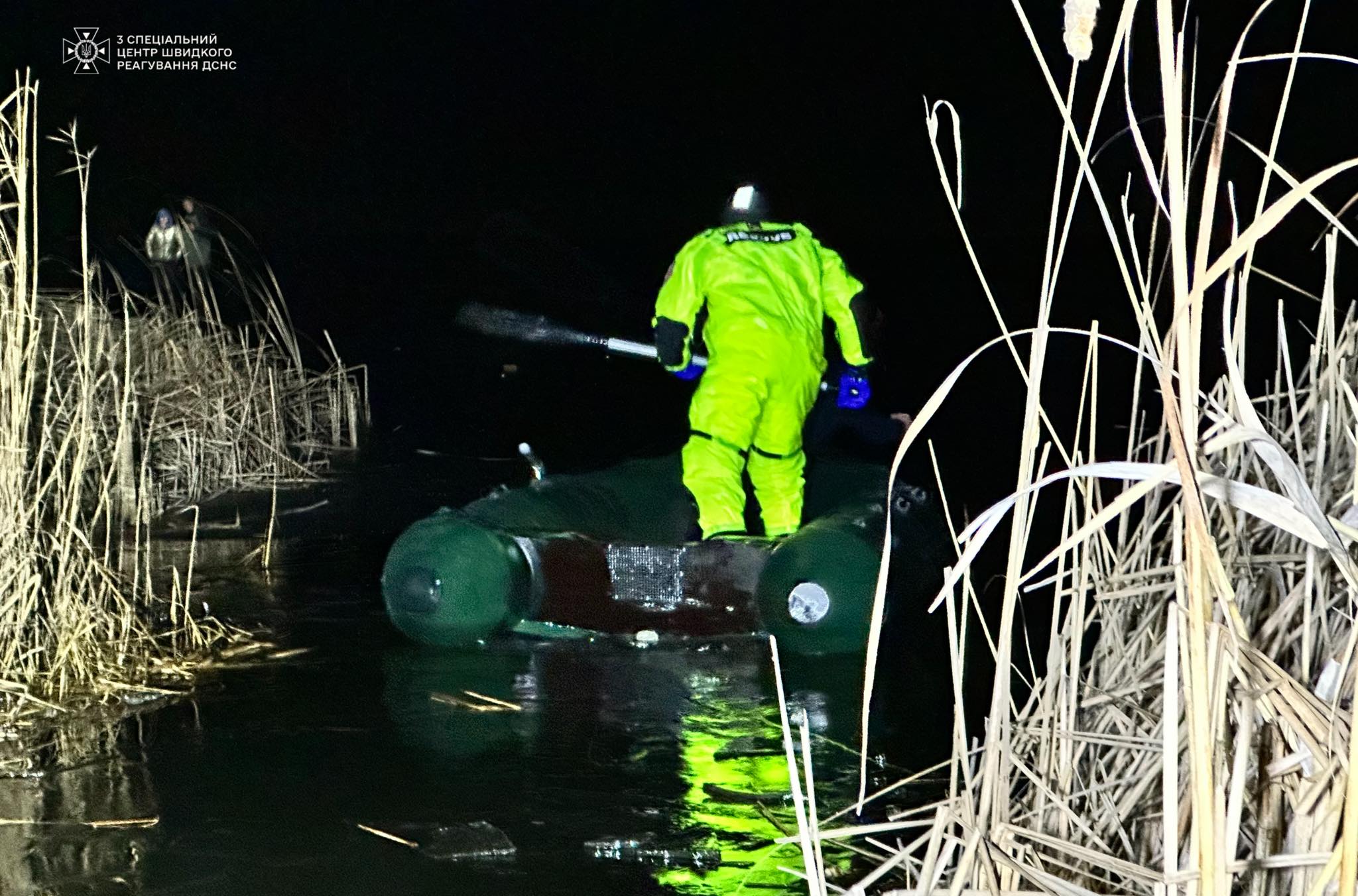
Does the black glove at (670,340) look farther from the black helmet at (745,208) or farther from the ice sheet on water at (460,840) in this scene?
the ice sheet on water at (460,840)

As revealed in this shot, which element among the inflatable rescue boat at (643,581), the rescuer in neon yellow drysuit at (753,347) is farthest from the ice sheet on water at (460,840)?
the rescuer in neon yellow drysuit at (753,347)

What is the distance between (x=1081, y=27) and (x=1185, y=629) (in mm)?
702

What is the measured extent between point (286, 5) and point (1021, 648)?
20.7 metres

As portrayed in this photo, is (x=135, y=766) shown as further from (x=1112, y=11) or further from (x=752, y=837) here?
(x=1112, y=11)

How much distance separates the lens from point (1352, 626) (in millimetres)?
2062

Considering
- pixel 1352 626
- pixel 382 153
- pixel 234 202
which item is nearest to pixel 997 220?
pixel 382 153

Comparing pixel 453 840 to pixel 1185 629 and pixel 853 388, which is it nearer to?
pixel 1185 629

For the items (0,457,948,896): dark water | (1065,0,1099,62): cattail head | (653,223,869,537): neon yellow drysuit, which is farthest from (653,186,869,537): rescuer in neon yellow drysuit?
(1065,0,1099,62): cattail head

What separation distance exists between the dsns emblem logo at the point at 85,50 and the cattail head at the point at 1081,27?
2021 centimetres

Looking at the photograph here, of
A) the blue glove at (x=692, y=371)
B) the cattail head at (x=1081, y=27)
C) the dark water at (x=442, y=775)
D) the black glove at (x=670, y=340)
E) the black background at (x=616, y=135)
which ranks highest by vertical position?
the black background at (x=616, y=135)

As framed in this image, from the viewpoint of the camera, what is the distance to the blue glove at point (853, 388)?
7.00m

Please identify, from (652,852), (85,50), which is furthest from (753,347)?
(85,50)

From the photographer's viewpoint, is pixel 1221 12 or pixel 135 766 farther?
pixel 1221 12

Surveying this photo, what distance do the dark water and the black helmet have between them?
1833 mm
